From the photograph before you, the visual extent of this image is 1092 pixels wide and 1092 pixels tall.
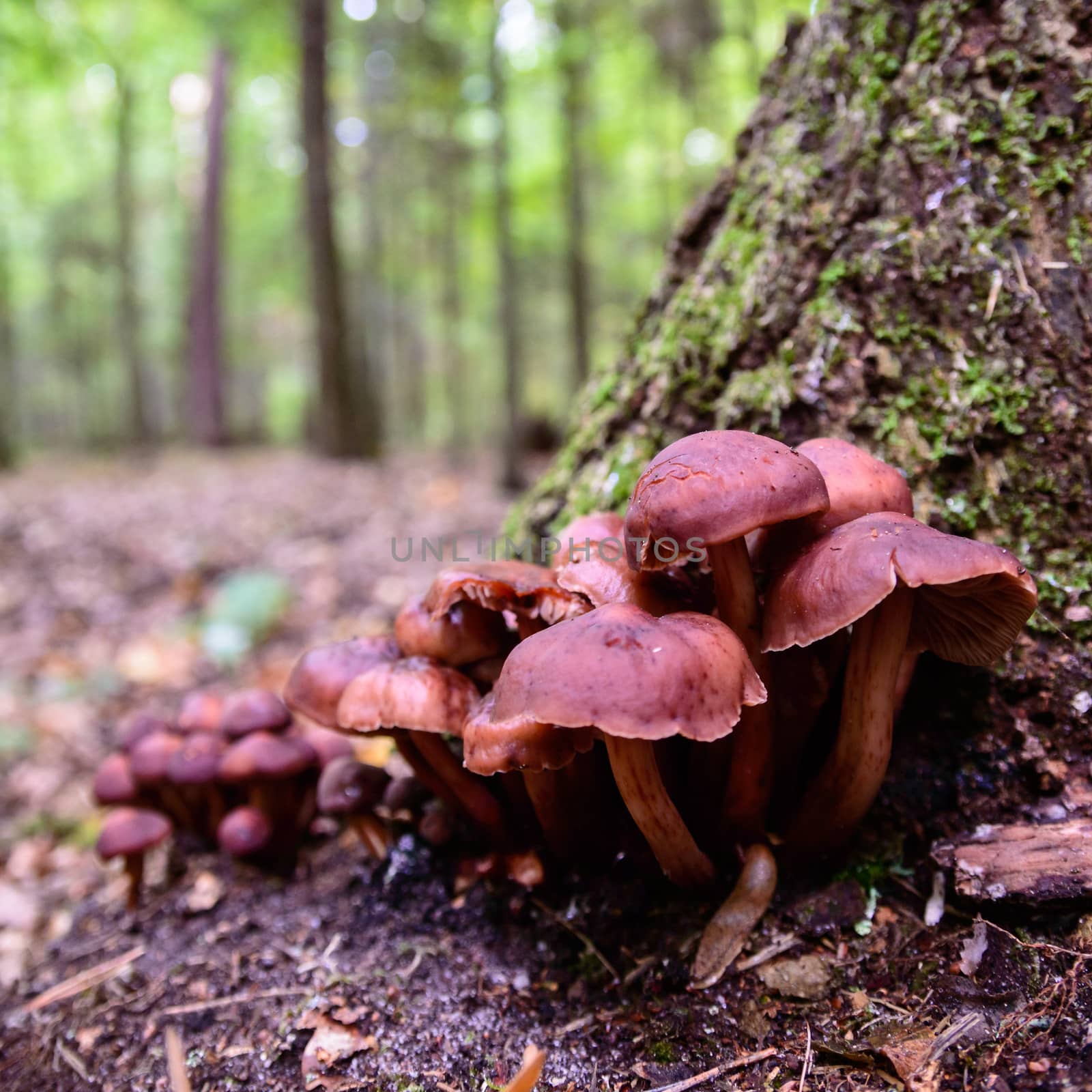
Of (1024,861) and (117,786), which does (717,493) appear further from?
(117,786)

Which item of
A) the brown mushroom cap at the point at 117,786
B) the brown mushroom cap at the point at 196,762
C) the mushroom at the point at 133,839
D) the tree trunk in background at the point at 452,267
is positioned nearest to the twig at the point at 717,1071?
the brown mushroom cap at the point at 196,762

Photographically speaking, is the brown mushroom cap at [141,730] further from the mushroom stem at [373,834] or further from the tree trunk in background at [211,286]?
the tree trunk in background at [211,286]

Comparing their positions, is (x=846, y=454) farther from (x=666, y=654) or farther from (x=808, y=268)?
(x=808, y=268)

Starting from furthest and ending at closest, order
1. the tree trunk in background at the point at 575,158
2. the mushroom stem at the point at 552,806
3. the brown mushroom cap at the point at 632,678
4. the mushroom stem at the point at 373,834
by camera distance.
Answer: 1. the tree trunk in background at the point at 575,158
2. the mushroom stem at the point at 373,834
3. the mushroom stem at the point at 552,806
4. the brown mushroom cap at the point at 632,678

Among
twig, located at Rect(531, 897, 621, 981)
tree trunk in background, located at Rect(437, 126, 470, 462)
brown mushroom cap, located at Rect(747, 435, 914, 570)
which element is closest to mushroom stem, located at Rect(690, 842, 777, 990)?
twig, located at Rect(531, 897, 621, 981)

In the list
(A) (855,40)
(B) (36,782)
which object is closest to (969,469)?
(A) (855,40)

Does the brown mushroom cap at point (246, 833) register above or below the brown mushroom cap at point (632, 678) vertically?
below
